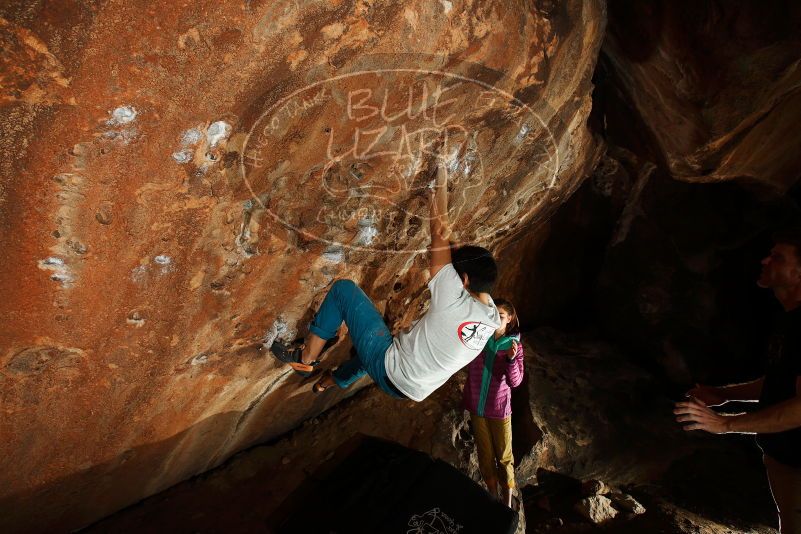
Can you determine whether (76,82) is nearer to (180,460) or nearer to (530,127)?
(530,127)

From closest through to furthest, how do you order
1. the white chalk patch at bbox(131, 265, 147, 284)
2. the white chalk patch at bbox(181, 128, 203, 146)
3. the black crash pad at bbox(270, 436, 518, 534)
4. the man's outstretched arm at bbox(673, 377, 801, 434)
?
the white chalk patch at bbox(181, 128, 203, 146), the white chalk patch at bbox(131, 265, 147, 284), the man's outstretched arm at bbox(673, 377, 801, 434), the black crash pad at bbox(270, 436, 518, 534)

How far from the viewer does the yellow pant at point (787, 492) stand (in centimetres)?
201

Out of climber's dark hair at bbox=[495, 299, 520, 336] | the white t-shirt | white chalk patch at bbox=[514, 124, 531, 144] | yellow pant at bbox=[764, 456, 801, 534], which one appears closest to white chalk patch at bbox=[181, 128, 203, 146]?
the white t-shirt

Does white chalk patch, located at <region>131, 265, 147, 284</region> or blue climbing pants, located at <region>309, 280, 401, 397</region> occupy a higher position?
white chalk patch, located at <region>131, 265, 147, 284</region>

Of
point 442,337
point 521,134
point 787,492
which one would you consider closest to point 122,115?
point 442,337

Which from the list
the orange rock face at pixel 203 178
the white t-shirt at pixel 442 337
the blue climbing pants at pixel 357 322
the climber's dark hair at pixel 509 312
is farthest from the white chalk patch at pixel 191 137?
the climber's dark hair at pixel 509 312

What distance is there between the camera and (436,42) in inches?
63.4

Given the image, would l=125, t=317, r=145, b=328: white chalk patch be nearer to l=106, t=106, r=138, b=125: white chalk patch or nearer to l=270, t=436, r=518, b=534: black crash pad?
l=106, t=106, r=138, b=125: white chalk patch

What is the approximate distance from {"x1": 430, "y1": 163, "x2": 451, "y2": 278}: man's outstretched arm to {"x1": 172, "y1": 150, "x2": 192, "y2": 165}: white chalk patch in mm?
1097

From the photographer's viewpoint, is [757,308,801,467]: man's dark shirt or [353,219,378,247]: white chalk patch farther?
[353,219,378,247]: white chalk patch

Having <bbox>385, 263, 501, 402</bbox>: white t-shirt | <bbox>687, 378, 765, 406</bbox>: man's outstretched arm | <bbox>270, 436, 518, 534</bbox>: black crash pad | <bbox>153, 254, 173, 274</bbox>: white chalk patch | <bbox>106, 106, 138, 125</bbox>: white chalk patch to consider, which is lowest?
<bbox>687, 378, 765, 406</bbox>: man's outstretched arm

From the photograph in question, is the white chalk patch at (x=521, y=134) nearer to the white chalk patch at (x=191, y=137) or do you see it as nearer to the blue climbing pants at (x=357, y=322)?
the blue climbing pants at (x=357, y=322)

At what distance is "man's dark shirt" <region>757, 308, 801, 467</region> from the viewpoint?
1986 mm

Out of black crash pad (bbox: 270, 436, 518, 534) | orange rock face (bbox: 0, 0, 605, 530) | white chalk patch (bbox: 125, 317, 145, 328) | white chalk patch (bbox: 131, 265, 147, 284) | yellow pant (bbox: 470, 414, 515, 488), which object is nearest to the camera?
orange rock face (bbox: 0, 0, 605, 530)
